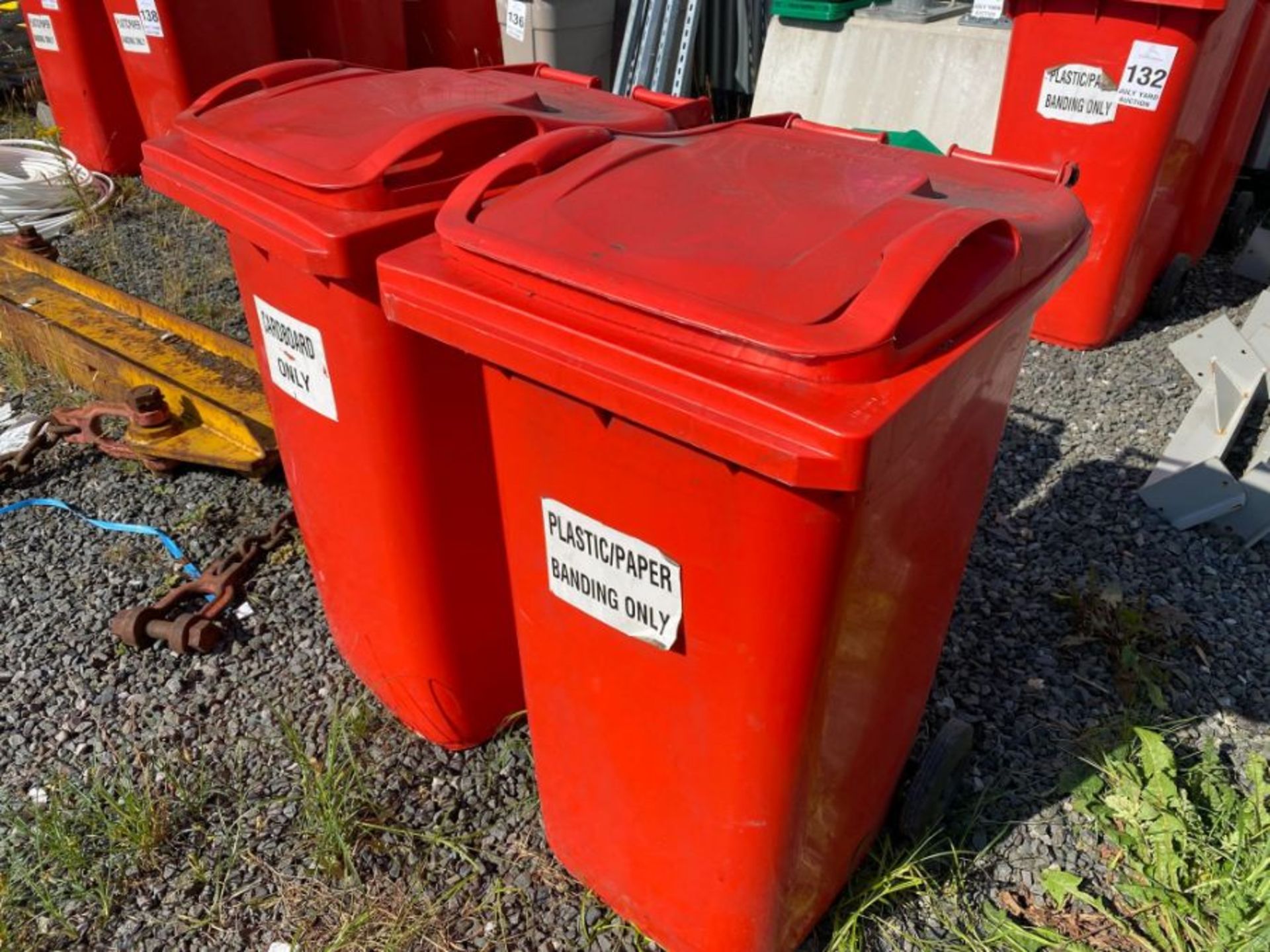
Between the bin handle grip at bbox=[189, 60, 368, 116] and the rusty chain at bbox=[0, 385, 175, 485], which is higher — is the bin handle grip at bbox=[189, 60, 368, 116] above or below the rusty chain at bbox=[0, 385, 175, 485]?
above

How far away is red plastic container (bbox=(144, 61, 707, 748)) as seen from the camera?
1.71 m

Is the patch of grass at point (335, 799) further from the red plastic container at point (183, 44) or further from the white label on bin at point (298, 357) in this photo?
the red plastic container at point (183, 44)

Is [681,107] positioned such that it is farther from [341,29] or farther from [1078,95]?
[341,29]

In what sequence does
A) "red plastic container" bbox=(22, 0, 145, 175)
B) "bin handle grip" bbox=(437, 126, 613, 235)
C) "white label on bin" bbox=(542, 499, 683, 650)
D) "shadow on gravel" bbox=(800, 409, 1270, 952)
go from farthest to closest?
"red plastic container" bbox=(22, 0, 145, 175), "shadow on gravel" bbox=(800, 409, 1270, 952), "bin handle grip" bbox=(437, 126, 613, 235), "white label on bin" bbox=(542, 499, 683, 650)

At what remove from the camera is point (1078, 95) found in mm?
3707

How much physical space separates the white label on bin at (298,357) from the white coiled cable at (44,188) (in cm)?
425

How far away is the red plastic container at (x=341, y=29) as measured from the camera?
587 cm

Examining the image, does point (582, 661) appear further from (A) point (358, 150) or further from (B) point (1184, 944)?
(B) point (1184, 944)

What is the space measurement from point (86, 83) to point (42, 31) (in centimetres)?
44

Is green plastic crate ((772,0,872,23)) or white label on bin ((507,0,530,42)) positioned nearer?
green plastic crate ((772,0,872,23))

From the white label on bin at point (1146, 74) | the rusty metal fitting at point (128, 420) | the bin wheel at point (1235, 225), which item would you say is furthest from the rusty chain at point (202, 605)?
the bin wheel at point (1235, 225)

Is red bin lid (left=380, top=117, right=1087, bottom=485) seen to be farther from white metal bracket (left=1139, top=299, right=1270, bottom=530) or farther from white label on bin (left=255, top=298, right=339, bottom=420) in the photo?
white metal bracket (left=1139, top=299, right=1270, bottom=530)

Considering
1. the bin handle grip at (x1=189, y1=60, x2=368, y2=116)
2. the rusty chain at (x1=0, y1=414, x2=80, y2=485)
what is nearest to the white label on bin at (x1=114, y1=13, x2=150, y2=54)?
the rusty chain at (x1=0, y1=414, x2=80, y2=485)

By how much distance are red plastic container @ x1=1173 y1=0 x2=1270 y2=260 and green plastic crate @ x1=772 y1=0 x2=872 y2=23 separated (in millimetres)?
2196
